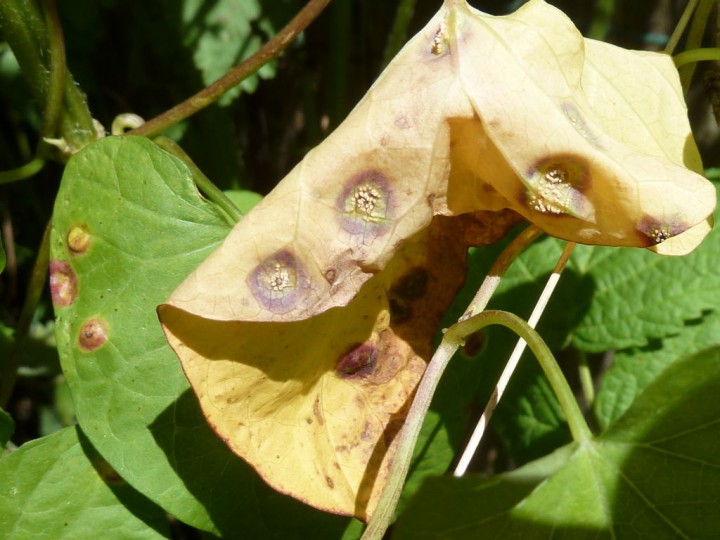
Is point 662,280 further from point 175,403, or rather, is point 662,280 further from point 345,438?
point 175,403

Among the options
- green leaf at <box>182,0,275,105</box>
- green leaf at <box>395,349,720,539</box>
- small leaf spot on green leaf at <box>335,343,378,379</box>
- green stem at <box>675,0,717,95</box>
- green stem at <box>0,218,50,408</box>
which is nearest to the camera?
green leaf at <box>395,349,720,539</box>

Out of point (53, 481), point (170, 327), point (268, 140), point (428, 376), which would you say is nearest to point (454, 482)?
point (428, 376)

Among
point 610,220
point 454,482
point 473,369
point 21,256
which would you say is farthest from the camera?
point 21,256

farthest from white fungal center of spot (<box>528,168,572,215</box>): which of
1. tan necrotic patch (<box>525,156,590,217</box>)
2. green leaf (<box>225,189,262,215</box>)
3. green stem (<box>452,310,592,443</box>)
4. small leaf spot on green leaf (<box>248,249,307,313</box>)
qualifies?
green leaf (<box>225,189,262,215</box>)

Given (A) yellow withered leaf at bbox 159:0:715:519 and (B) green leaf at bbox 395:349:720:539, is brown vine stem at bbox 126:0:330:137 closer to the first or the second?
(A) yellow withered leaf at bbox 159:0:715:519

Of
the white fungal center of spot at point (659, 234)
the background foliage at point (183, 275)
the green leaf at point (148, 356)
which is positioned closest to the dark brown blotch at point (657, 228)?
the white fungal center of spot at point (659, 234)

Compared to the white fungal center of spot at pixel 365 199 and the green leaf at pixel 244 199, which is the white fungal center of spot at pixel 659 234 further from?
the green leaf at pixel 244 199

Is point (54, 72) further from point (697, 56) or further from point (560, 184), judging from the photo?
point (697, 56)
